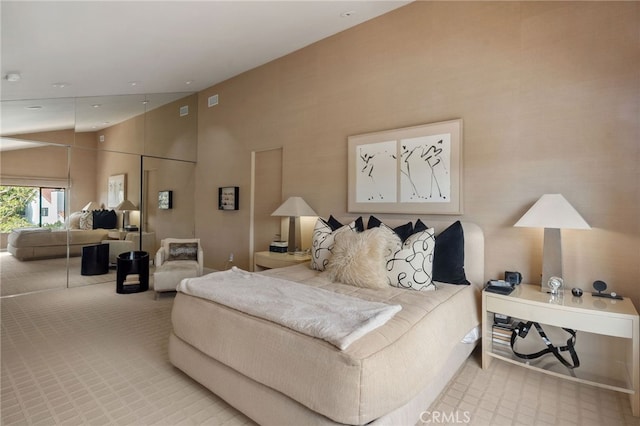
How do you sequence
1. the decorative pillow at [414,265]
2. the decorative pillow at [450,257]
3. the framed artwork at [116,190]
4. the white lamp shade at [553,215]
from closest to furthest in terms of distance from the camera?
the white lamp shade at [553,215] → the decorative pillow at [414,265] → the decorative pillow at [450,257] → the framed artwork at [116,190]

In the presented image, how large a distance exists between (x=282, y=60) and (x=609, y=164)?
3.85 meters

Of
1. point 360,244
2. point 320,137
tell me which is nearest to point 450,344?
point 360,244

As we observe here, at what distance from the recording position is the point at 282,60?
4340 millimetres

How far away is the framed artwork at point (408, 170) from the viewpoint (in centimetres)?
286

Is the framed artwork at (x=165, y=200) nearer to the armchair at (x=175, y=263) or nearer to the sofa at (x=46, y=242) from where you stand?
the sofa at (x=46, y=242)

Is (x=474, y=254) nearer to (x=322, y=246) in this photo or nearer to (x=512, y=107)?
(x=512, y=107)

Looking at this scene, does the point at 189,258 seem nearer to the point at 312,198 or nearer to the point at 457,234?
the point at 312,198

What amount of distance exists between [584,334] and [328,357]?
218 centimetres

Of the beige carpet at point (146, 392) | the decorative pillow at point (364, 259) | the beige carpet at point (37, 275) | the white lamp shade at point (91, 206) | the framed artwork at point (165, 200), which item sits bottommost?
the beige carpet at point (146, 392)

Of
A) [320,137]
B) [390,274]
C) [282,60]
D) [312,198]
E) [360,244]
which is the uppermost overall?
[282,60]

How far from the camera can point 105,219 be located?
16.2 feet

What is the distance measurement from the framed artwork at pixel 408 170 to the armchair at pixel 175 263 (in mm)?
2392

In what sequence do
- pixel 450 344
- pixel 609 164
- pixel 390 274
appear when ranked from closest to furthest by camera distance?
pixel 450 344
pixel 609 164
pixel 390 274

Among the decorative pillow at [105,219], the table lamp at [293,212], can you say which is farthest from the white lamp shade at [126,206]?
the table lamp at [293,212]
